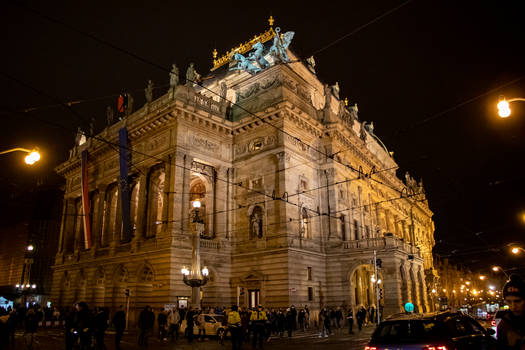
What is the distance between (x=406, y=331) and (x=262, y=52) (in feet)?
120

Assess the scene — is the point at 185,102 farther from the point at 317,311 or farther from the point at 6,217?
the point at 6,217

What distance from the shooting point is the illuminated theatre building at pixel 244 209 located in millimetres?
30406

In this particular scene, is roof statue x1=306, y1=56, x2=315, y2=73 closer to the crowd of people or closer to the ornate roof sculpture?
the ornate roof sculpture

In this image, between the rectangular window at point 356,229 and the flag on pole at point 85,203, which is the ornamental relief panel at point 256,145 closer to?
the rectangular window at point 356,229

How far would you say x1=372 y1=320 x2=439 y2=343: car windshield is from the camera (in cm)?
731

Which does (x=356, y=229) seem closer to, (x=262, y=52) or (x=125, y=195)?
(x=262, y=52)

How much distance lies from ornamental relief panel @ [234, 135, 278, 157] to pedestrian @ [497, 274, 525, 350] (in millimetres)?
28858

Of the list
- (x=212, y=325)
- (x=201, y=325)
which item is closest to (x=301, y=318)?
(x=212, y=325)

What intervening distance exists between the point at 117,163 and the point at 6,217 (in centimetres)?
3797

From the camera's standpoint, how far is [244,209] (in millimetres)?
34000

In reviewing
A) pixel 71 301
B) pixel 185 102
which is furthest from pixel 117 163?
pixel 71 301

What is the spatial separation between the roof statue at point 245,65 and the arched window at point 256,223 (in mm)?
13828

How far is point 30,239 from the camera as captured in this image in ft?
198

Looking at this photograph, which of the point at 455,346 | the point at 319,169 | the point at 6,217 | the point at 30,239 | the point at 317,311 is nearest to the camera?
the point at 455,346
